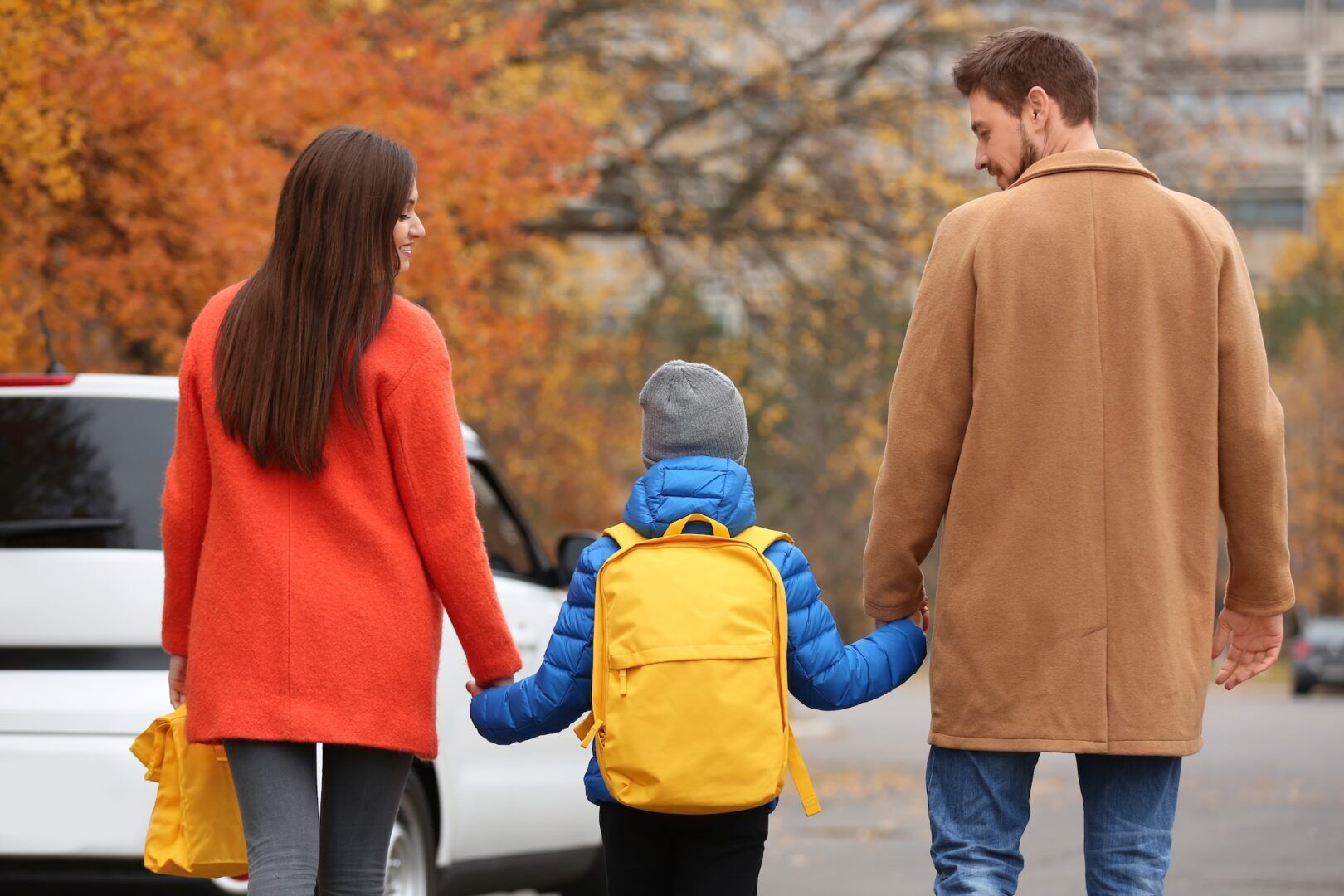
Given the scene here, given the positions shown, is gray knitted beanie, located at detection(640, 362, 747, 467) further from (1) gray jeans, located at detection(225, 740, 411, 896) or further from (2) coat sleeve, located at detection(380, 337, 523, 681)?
Result: (1) gray jeans, located at detection(225, 740, 411, 896)

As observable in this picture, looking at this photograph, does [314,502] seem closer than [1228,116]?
Yes

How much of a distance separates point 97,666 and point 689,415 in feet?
7.50

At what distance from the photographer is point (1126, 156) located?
3.93 m

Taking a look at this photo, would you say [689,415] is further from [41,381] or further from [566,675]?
[41,381]

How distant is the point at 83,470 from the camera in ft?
19.3

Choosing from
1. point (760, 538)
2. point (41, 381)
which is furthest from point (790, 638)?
point (41, 381)

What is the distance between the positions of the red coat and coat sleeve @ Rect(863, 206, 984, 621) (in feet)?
2.60

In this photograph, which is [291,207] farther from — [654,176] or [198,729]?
[654,176]

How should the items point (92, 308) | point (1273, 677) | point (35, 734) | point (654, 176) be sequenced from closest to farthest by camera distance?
1. point (35, 734)
2. point (92, 308)
3. point (654, 176)
4. point (1273, 677)

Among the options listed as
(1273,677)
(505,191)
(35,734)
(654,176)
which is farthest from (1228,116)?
(1273,677)

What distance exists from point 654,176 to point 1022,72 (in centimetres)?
1369

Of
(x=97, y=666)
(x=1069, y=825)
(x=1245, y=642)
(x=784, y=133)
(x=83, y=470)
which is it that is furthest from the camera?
(x=784, y=133)

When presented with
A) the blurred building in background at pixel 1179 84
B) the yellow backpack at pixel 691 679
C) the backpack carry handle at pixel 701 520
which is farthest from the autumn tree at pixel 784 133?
the yellow backpack at pixel 691 679

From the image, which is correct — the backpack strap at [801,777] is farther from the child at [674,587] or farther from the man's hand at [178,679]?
the man's hand at [178,679]
